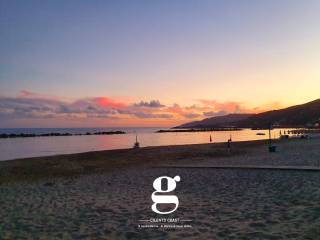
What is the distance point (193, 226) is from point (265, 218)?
1679 mm

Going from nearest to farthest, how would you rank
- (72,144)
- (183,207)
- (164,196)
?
(183,207), (164,196), (72,144)

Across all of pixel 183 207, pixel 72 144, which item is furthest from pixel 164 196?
pixel 72 144

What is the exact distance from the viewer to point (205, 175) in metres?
15.2

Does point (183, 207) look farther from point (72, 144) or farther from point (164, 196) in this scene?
point (72, 144)

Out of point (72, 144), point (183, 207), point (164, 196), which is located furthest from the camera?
point (72, 144)

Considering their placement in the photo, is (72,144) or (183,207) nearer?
(183,207)

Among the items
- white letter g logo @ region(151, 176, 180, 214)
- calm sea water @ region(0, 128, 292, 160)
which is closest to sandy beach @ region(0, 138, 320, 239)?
white letter g logo @ region(151, 176, 180, 214)

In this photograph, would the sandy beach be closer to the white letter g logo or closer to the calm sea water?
the white letter g logo

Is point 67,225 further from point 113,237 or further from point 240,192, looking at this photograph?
point 240,192

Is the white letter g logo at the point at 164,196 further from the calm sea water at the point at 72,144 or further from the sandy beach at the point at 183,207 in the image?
the calm sea water at the point at 72,144

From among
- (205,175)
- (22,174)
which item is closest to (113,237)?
(205,175)

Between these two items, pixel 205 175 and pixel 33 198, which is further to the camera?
pixel 205 175

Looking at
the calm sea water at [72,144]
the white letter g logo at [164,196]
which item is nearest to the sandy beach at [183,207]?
the white letter g logo at [164,196]

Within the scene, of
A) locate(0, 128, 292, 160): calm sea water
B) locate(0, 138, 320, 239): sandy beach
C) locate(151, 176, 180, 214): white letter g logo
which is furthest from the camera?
locate(0, 128, 292, 160): calm sea water
